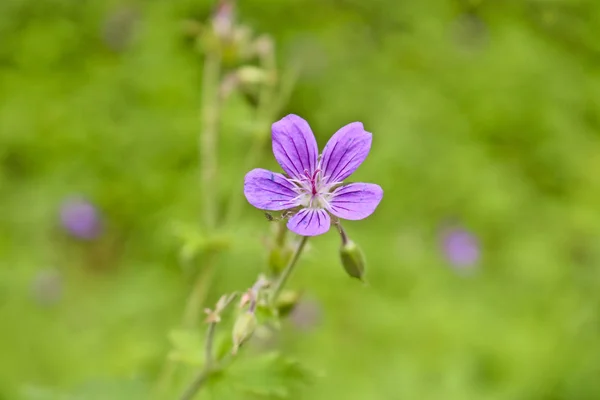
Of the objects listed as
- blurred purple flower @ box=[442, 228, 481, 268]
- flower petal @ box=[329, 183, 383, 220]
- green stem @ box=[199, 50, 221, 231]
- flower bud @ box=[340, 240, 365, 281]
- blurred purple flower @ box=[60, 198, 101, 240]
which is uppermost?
blurred purple flower @ box=[442, 228, 481, 268]

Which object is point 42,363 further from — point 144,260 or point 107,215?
point 107,215

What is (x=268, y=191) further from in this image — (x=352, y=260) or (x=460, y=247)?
(x=460, y=247)

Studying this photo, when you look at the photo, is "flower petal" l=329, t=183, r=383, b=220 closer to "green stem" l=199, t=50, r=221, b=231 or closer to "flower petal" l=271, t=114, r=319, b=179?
"flower petal" l=271, t=114, r=319, b=179

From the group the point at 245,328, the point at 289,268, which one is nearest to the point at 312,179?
the point at 289,268

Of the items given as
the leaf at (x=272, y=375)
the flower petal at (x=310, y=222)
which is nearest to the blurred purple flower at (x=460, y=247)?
the leaf at (x=272, y=375)

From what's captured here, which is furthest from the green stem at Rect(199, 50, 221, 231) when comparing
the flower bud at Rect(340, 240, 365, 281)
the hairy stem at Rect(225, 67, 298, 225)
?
the flower bud at Rect(340, 240, 365, 281)
